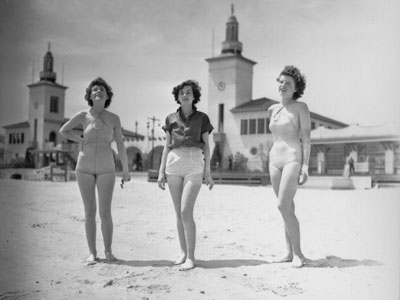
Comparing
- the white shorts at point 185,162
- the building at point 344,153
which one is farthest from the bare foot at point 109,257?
the building at point 344,153

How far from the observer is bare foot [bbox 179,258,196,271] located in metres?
2.48

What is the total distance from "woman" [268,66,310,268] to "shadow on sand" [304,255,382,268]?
0.26ft

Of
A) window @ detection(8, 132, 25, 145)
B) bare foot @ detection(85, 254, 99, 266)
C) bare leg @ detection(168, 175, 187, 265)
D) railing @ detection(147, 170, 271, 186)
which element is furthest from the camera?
railing @ detection(147, 170, 271, 186)

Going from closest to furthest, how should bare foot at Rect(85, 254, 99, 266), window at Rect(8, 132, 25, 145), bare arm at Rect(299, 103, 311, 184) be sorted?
bare arm at Rect(299, 103, 311, 184), bare foot at Rect(85, 254, 99, 266), window at Rect(8, 132, 25, 145)

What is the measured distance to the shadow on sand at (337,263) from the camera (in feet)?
8.22

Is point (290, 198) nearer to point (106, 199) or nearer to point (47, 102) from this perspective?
point (106, 199)

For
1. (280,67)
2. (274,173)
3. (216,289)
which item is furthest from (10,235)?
(280,67)

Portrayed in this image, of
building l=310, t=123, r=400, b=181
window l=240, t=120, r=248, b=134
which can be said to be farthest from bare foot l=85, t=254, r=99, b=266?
building l=310, t=123, r=400, b=181

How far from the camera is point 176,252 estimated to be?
9.16 feet

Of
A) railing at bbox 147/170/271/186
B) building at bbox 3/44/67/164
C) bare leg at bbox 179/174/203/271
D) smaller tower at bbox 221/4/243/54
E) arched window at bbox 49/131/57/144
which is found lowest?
bare leg at bbox 179/174/203/271

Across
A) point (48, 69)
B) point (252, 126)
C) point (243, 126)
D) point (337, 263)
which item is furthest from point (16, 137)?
point (252, 126)

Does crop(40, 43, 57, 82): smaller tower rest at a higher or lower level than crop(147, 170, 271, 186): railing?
higher

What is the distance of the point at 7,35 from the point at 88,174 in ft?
3.42

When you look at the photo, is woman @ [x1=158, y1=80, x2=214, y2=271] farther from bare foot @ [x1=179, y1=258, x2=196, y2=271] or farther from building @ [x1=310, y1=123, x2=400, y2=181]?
building @ [x1=310, y1=123, x2=400, y2=181]
